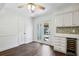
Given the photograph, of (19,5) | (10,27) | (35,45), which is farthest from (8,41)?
(19,5)

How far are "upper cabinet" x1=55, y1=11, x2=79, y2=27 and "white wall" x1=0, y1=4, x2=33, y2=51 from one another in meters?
0.57

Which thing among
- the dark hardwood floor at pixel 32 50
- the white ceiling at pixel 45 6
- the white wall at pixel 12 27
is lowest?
the dark hardwood floor at pixel 32 50

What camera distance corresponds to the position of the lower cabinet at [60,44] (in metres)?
1.67

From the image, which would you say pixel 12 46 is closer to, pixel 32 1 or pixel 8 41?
pixel 8 41

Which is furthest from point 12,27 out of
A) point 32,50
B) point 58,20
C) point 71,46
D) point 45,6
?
point 71,46

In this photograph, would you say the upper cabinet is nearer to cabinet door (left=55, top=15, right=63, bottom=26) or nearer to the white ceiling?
cabinet door (left=55, top=15, right=63, bottom=26)

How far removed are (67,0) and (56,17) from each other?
39cm

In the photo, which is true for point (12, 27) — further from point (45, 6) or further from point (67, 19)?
point (67, 19)

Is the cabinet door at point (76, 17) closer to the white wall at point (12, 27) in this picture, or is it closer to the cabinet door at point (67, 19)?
the cabinet door at point (67, 19)

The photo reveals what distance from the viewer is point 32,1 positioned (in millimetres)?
1452

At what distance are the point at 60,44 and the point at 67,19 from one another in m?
0.52

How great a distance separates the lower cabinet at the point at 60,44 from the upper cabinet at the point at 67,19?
0.29 metres

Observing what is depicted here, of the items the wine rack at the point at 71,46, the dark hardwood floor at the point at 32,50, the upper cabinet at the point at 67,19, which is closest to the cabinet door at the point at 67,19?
the upper cabinet at the point at 67,19

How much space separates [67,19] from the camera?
67.2 inches
